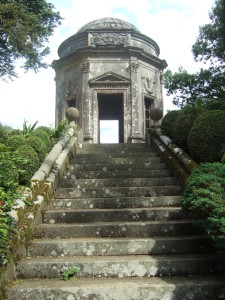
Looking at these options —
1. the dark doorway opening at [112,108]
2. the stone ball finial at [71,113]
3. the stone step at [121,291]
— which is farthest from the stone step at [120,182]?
the dark doorway opening at [112,108]

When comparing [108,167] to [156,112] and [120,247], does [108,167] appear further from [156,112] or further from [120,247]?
[156,112]

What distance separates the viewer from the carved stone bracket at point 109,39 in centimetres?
1407

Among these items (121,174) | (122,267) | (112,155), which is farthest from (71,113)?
(122,267)

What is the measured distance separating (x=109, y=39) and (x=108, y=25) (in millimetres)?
1148

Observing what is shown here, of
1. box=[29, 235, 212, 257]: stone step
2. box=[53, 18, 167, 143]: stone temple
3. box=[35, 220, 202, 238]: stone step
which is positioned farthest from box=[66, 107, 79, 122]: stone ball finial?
box=[29, 235, 212, 257]: stone step

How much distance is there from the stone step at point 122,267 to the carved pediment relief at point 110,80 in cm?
1076

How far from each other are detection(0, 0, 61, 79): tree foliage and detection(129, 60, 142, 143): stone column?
440 cm

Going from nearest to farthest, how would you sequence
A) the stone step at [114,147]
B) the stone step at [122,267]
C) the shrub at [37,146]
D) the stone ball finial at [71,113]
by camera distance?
the stone step at [122,267]
the shrub at [37,146]
the stone step at [114,147]
the stone ball finial at [71,113]

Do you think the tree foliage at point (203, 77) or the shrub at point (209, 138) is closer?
the shrub at point (209, 138)

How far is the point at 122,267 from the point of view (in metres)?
3.66

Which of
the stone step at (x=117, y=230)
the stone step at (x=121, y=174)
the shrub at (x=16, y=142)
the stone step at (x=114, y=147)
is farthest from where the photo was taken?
the stone step at (x=114, y=147)

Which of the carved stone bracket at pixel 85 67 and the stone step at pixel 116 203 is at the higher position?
the carved stone bracket at pixel 85 67

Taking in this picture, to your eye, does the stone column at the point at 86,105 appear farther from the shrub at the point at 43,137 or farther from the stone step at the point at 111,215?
the stone step at the point at 111,215

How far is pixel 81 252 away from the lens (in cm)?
403
